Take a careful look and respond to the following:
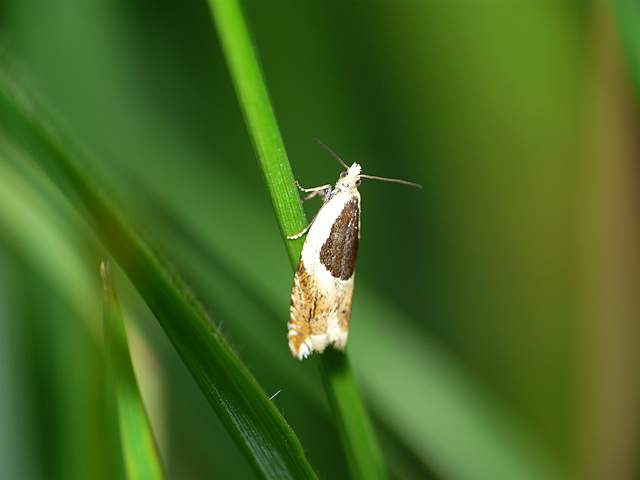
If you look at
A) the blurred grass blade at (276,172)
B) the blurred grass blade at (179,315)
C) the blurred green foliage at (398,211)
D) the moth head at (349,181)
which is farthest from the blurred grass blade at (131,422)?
the moth head at (349,181)

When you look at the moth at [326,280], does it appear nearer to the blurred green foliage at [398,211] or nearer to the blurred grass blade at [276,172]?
the blurred grass blade at [276,172]

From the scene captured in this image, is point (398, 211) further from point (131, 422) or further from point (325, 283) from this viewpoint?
point (131, 422)

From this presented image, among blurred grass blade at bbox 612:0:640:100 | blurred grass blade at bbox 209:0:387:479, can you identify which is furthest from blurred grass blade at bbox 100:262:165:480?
blurred grass blade at bbox 612:0:640:100

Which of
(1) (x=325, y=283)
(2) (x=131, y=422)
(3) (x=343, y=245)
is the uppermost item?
(3) (x=343, y=245)

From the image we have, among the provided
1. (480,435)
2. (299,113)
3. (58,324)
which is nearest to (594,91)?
(299,113)

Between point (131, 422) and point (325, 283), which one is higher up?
point (325, 283)

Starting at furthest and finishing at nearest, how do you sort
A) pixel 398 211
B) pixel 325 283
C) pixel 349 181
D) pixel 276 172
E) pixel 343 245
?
pixel 398 211
pixel 349 181
pixel 343 245
pixel 325 283
pixel 276 172

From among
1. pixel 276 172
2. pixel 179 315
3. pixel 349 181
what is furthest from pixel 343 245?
pixel 179 315
